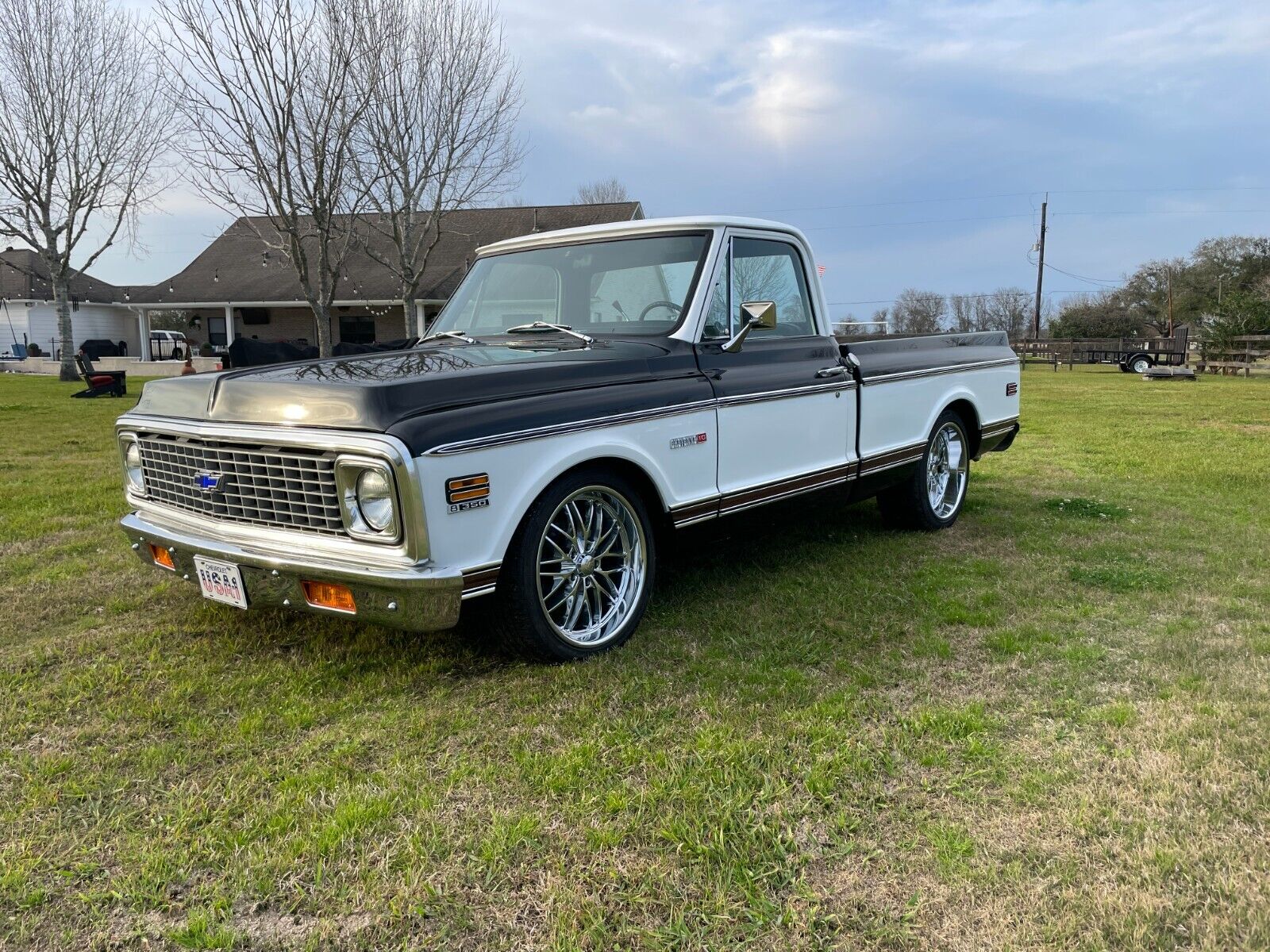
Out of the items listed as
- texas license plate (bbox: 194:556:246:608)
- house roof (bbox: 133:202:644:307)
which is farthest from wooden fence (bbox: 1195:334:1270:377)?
texas license plate (bbox: 194:556:246:608)

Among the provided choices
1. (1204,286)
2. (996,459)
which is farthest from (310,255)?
(1204,286)

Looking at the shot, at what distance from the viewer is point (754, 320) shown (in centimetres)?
420

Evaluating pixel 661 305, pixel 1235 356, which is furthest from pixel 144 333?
pixel 1235 356

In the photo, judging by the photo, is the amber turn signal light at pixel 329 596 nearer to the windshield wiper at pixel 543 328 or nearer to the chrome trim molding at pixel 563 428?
the chrome trim molding at pixel 563 428

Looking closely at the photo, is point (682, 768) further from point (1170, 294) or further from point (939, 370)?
point (1170, 294)

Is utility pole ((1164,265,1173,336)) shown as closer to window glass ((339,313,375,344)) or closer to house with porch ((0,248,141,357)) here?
window glass ((339,313,375,344))

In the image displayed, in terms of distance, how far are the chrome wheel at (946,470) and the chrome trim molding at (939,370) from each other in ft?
1.30

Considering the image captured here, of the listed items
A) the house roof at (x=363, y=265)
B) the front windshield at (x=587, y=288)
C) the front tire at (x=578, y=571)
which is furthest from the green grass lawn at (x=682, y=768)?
the house roof at (x=363, y=265)

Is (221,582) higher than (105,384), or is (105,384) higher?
(105,384)

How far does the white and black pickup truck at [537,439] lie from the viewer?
10.0 ft

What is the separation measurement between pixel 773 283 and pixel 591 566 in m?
2.10

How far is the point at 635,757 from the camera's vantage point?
285 centimetres

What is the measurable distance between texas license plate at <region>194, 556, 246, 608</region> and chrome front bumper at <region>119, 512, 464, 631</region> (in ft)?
0.10

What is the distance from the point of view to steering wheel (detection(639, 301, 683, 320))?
429 centimetres
